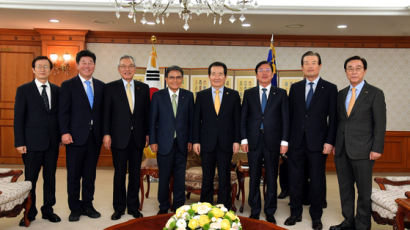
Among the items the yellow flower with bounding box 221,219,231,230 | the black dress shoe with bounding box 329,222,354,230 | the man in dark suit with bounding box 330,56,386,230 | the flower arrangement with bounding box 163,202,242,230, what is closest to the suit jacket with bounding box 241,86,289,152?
the man in dark suit with bounding box 330,56,386,230

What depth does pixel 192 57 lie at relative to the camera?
A: 832 cm

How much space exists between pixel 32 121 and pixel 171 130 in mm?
1544

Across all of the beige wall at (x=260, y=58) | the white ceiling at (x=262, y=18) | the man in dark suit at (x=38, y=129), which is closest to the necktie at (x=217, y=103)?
the man in dark suit at (x=38, y=129)

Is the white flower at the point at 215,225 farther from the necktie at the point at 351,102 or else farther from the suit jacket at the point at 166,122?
the necktie at the point at 351,102

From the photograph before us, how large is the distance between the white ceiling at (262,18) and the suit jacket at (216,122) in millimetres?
2499

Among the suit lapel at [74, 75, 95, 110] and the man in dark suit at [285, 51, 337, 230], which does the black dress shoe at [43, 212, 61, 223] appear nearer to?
the suit lapel at [74, 75, 95, 110]

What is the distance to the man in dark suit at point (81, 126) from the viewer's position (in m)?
4.22

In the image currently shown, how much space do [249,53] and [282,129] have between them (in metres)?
4.42

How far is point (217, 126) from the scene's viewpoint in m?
4.26

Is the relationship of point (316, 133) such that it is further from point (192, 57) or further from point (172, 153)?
point (192, 57)

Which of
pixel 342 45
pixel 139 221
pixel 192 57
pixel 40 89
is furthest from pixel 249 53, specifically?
pixel 139 221

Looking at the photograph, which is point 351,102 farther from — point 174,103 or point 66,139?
point 66,139

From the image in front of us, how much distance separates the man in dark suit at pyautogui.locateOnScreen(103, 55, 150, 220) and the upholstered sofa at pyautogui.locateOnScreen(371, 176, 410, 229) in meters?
2.60

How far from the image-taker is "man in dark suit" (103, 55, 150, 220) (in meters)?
4.25
